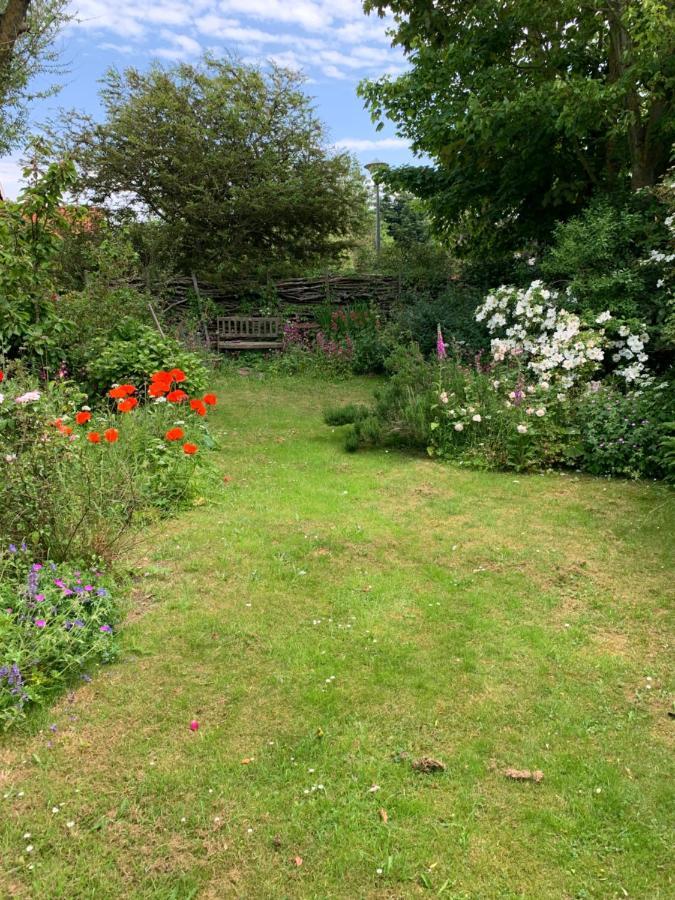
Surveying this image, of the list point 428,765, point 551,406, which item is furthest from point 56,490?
point 551,406

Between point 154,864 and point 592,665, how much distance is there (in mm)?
1937

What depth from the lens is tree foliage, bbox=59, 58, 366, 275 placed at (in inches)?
511

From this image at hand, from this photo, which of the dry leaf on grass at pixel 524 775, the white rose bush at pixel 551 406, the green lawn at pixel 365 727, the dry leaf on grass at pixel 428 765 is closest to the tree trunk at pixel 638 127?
the white rose bush at pixel 551 406

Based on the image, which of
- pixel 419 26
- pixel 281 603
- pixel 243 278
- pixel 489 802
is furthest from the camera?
pixel 243 278

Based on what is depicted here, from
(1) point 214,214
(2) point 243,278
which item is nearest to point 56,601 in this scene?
(2) point 243,278

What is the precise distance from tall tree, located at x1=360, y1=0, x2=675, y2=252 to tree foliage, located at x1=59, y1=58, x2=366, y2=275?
170 inches

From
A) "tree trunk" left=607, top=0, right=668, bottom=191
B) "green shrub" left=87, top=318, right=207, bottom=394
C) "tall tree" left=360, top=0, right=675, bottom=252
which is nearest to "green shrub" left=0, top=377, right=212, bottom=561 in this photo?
"green shrub" left=87, top=318, right=207, bottom=394

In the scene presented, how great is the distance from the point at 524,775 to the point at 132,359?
533cm

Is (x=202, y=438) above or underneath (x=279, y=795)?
above

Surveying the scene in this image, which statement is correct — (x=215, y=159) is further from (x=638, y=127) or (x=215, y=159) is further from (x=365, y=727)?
(x=365, y=727)

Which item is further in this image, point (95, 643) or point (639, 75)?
point (639, 75)

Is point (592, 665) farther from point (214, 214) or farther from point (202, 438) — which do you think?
point (214, 214)

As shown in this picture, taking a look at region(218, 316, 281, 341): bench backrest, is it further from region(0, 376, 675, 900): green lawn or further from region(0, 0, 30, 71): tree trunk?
region(0, 376, 675, 900): green lawn

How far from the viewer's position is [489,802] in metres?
1.89
